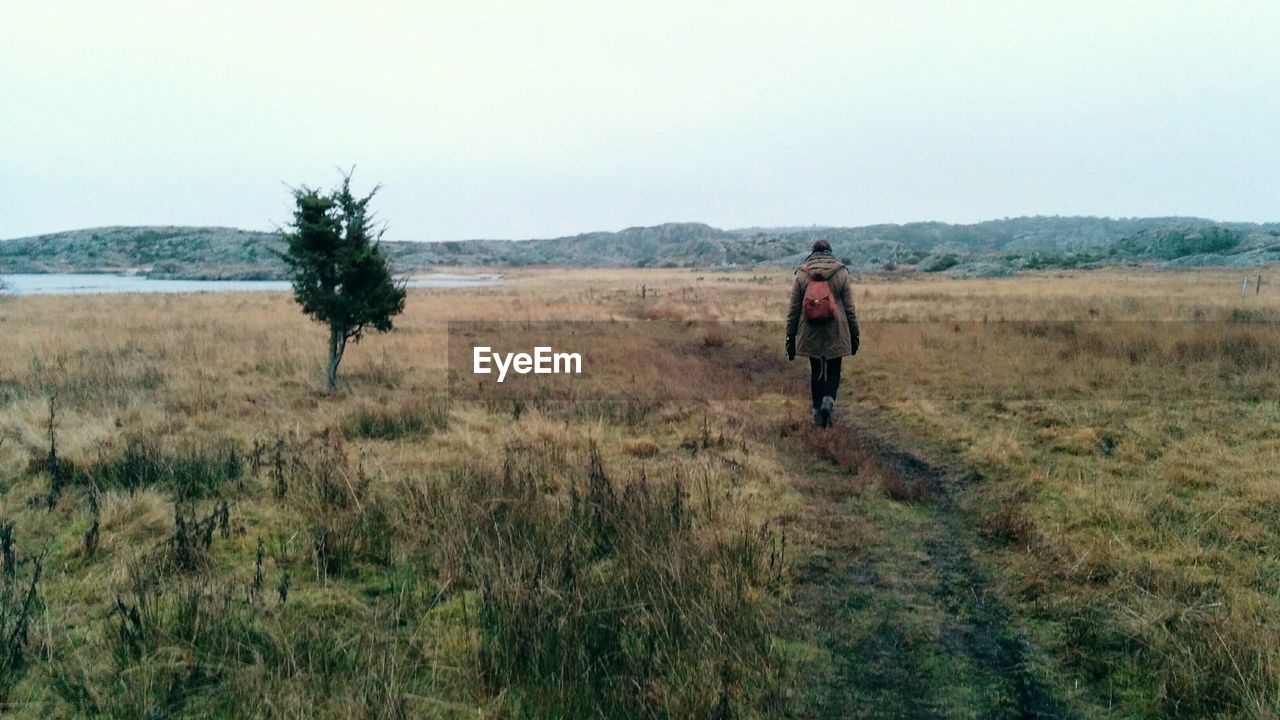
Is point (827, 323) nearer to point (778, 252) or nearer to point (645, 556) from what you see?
point (645, 556)

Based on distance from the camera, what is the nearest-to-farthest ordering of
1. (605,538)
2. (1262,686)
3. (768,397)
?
(1262,686) → (605,538) → (768,397)

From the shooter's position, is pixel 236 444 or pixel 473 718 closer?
pixel 473 718

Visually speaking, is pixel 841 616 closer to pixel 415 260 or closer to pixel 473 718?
pixel 473 718

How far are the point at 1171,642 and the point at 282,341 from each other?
18711mm

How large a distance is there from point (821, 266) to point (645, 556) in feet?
16.4

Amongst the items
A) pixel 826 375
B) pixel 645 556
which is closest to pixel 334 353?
pixel 826 375

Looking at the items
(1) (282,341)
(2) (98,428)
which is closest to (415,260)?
(1) (282,341)

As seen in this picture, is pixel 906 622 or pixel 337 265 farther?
pixel 337 265

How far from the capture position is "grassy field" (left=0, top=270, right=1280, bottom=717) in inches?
134

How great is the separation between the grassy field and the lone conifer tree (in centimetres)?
211

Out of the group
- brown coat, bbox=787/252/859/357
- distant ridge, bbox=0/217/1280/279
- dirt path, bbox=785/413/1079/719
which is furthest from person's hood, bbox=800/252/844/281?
distant ridge, bbox=0/217/1280/279

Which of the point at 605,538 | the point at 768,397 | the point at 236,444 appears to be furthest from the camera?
the point at 768,397

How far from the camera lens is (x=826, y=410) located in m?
8.76

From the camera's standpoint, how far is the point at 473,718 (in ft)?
10.7
